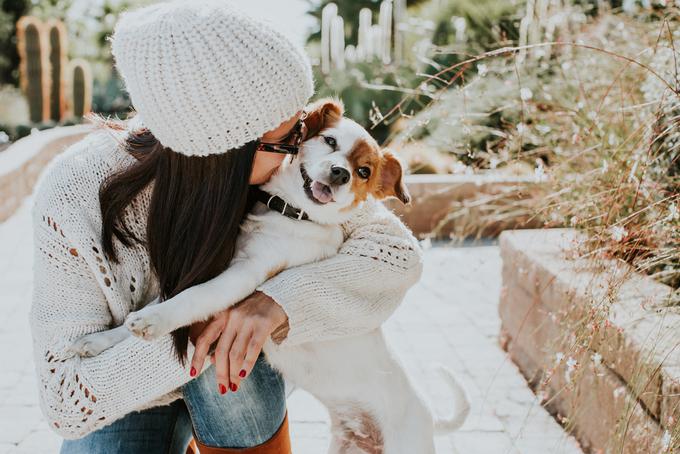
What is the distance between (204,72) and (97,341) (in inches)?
29.1

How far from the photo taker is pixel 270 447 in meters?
1.95

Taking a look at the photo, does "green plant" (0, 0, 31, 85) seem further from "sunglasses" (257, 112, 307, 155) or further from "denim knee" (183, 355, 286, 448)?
"denim knee" (183, 355, 286, 448)

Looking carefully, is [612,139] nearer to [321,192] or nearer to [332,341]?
[321,192]

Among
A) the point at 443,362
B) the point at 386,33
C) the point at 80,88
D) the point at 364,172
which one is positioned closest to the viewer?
the point at 364,172

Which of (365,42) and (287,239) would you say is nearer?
(287,239)

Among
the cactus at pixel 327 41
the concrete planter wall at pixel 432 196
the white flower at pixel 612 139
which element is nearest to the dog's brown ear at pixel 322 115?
the white flower at pixel 612 139

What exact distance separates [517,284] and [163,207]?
227cm

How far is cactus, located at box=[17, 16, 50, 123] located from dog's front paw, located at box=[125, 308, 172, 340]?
1533cm

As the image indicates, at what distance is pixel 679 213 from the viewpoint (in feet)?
6.78

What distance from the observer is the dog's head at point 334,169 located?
211 centimetres

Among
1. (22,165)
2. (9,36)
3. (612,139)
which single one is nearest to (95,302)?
(612,139)

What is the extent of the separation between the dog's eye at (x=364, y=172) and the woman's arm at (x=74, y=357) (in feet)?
2.65

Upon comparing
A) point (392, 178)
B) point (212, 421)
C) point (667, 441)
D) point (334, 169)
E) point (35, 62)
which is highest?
point (334, 169)

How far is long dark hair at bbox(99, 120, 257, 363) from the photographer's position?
1.76 metres
